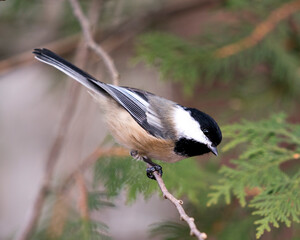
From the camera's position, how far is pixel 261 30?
2.56 m

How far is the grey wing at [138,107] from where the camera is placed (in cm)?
185

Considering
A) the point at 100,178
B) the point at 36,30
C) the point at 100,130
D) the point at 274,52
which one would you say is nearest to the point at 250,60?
the point at 274,52

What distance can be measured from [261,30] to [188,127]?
1067mm

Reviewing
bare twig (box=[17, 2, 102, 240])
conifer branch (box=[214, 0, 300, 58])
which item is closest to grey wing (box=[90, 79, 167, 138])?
bare twig (box=[17, 2, 102, 240])

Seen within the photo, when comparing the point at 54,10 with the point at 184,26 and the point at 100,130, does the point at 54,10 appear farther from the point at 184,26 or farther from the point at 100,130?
the point at 100,130

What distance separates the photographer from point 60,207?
2.13 metres

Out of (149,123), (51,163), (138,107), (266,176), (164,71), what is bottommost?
(266,176)

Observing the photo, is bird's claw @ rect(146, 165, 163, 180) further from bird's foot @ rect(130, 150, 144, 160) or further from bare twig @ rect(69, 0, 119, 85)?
bare twig @ rect(69, 0, 119, 85)

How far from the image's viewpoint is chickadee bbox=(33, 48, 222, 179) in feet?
5.86

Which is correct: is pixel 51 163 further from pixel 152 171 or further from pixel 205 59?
pixel 205 59

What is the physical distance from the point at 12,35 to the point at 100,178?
171cm

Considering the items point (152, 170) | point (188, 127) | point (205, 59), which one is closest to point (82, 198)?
point (152, 170)

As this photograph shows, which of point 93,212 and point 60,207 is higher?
point 60,207

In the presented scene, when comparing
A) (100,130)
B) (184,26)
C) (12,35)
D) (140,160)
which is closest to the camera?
(140,160)
